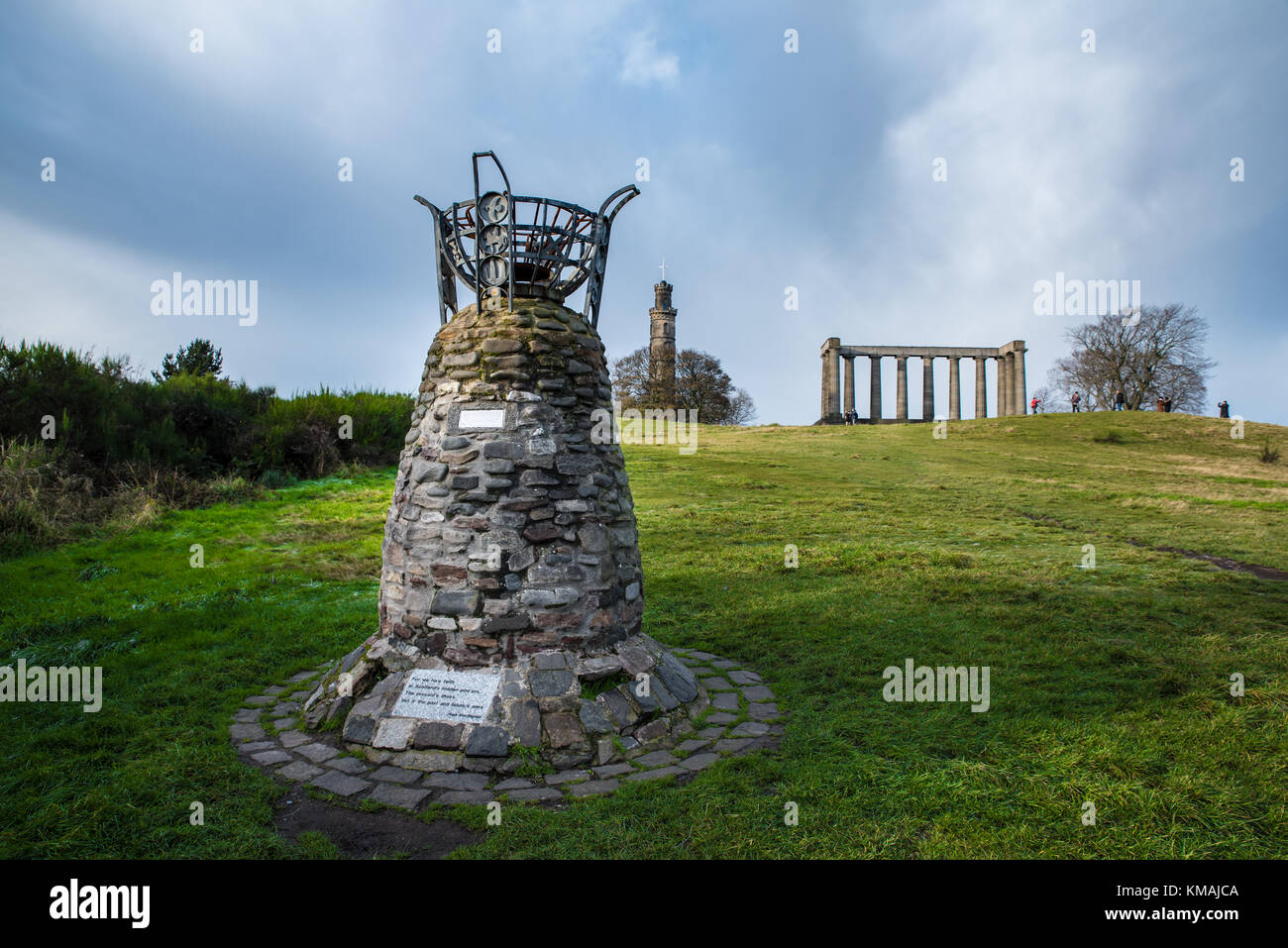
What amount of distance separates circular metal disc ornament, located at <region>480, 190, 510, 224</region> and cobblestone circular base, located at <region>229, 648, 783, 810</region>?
14.0ft

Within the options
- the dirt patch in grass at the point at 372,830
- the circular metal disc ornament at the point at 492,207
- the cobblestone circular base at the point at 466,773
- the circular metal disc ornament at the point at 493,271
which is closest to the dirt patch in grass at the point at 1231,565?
the cobblestone circular base at the point at 466,773

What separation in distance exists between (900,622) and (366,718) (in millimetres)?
6025

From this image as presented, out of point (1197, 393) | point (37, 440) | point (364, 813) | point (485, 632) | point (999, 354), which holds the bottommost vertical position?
point (364, 813)

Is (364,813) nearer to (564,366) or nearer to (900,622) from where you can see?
Answer: (564,366)

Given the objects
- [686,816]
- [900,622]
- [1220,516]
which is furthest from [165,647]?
[1220,516]

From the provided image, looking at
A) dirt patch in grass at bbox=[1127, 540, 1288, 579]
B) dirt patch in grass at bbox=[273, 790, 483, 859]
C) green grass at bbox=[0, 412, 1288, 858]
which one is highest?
dirt patch in grass at bbox=[1127, 540, 1288, 579]

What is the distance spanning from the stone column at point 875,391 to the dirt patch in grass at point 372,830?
1835 inches

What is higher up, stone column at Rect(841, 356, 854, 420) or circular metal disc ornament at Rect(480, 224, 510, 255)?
stone column at Rect(841, 356, 854, 420)

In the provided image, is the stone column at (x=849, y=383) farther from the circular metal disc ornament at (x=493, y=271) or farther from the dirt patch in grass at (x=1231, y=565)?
the circular metal disc ornament at (x=493, y=271)

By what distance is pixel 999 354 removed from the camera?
5016 cm

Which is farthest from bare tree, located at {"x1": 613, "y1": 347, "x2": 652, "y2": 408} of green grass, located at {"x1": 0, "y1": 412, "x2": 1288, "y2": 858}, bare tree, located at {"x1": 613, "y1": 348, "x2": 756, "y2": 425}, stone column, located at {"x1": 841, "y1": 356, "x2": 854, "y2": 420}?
green grass, located at {"x1": 0, "y1": 412, "x2": 1288, "y2": 858}

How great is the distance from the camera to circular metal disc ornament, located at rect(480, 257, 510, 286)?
5.93 metres

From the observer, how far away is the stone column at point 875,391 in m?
47.8

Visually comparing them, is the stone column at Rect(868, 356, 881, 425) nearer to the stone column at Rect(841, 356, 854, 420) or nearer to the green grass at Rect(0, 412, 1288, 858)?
the stone column at Rect(841, 356, 854, 420)
